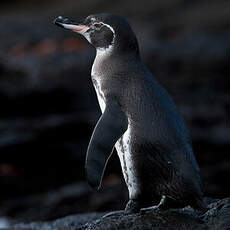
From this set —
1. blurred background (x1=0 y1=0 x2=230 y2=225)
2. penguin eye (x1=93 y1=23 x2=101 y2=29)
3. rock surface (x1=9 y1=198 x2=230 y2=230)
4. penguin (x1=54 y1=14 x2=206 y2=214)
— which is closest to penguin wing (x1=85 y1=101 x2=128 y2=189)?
penguin (x1=54 y1=14 x2=206 y2=214)

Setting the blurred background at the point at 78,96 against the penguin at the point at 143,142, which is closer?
the penguin at the point at 143,142

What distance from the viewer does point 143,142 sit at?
3195mm

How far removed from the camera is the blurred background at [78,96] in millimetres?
7156

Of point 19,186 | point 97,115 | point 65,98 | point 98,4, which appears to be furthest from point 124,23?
point 98,4

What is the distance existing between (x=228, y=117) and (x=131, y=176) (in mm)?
5983

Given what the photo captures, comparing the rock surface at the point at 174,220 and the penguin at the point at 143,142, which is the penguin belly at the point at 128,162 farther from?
the rock surface at the point at 174,220

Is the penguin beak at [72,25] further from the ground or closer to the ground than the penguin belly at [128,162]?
further from the ground

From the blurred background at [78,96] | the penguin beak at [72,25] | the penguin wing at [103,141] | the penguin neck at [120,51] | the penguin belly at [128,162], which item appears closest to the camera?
the penguin wing at [103,141]

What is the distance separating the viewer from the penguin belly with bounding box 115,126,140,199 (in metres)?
3.24

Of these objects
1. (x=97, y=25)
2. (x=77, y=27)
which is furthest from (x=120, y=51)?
(x=77, y=27)

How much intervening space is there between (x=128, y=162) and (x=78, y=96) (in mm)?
6849

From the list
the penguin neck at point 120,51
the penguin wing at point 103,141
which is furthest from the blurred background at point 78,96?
the penguin wing at point 103,141

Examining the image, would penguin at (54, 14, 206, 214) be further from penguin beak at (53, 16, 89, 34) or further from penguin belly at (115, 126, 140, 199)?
penguin beak at (53, 16, 89, 34)

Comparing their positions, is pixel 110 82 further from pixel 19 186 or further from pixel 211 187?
pixel 19 186
